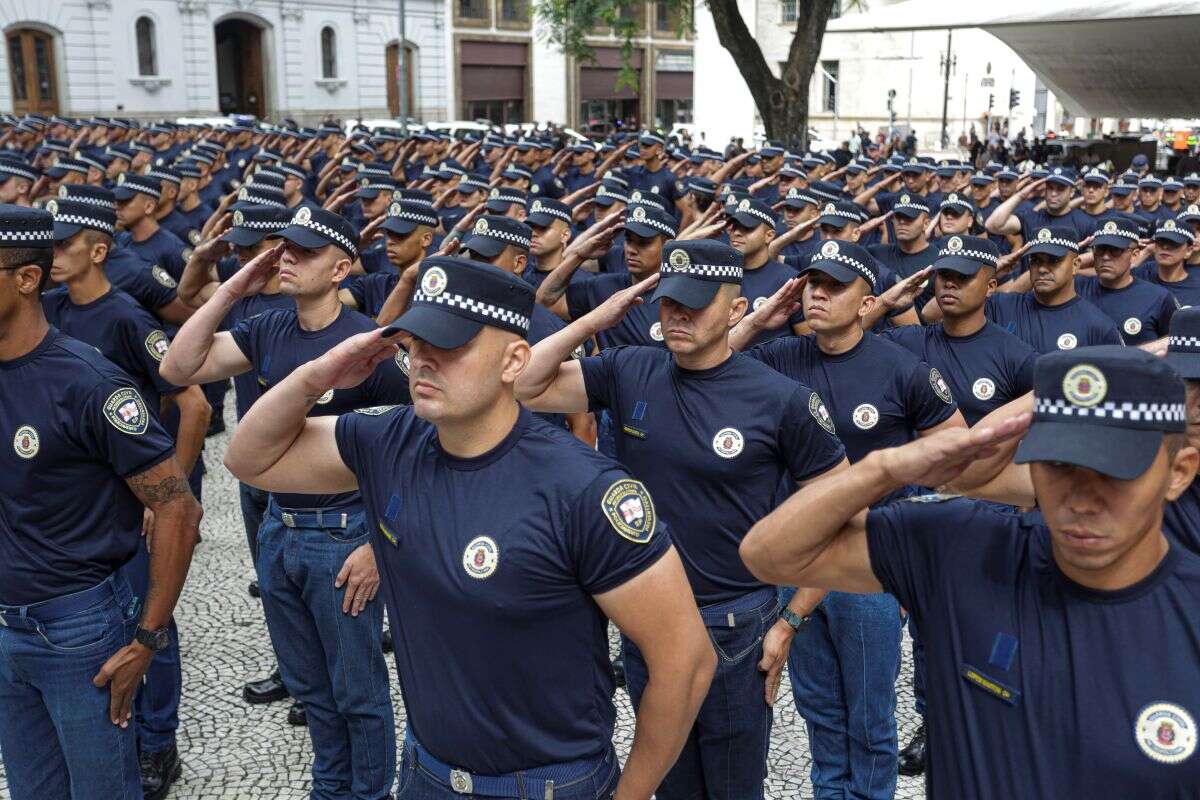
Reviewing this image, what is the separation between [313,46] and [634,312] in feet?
151

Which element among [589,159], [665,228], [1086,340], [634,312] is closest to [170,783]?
[634,312]

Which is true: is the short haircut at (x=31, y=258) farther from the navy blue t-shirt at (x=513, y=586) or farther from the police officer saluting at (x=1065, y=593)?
the police officer saluting at (x=1065, y=593)

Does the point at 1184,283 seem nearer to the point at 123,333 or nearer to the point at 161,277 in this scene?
the point at 161,277

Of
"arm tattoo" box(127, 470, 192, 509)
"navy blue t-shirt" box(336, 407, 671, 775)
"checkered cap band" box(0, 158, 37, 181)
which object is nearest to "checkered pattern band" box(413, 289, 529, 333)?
"navy blue t-shirt" box(336, 407, 671, 775)

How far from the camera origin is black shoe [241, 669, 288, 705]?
586 centimetres

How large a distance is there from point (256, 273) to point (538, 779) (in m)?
2.12

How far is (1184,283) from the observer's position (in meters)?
8.79

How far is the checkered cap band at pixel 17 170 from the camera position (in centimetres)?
1195

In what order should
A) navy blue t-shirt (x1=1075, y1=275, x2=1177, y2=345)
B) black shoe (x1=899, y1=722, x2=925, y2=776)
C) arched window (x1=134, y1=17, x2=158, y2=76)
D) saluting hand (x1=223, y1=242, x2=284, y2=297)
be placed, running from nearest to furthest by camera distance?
saluting hand (x1=223, y1=242, x2=284, y2=297)
black shoe (x1=899, y1=722, x2=925, y2=776)
navy blue t-shirt (x1=1075, y1=275, x2=1177, y2=345)
arched window (x1=134, y1=17, x2=158, y2=76)

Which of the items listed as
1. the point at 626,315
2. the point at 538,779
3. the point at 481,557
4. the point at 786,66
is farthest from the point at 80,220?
the point at 786,66

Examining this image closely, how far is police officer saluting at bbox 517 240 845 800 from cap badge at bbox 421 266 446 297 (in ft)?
Answer: 4.76

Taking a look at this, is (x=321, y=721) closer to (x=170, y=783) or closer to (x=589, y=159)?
(x=170, y=783)

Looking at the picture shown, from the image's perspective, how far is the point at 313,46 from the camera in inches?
1921

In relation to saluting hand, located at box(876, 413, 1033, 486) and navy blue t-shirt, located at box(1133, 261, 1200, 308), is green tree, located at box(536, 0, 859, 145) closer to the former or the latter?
navy blue t-shirt, located at box(1133, 261, 1200, 308)
